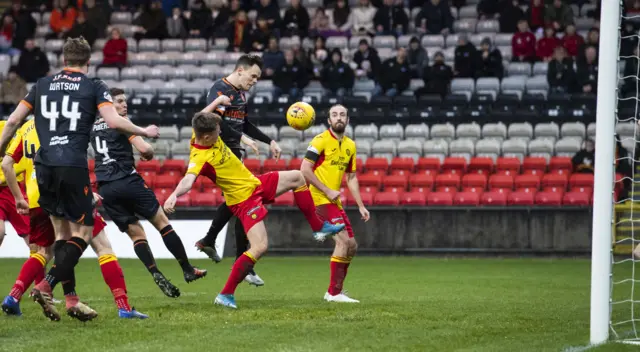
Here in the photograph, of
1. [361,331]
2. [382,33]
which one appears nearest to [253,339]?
[361,331]

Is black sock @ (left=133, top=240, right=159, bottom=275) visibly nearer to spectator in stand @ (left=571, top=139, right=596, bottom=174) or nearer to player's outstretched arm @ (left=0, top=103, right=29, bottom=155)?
player's outstretched arm @ (left=0, top=103, right=29, bottom=155)

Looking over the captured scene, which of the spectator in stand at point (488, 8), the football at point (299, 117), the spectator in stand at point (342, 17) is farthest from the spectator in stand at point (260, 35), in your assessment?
the football at point (299, 117)

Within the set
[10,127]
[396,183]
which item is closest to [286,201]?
[396,183]

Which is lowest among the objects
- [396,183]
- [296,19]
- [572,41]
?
[396,183]

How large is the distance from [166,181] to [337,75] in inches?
204

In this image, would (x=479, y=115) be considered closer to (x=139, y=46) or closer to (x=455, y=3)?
(x=455, y=3)

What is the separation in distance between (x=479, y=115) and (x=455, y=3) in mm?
5411

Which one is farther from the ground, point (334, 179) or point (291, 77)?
point (291, 77)

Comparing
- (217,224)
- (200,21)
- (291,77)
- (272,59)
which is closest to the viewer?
(217,224)

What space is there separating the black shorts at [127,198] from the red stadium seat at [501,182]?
11.3 meters

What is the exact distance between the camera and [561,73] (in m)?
23.0

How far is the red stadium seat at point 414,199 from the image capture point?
19.6 metres

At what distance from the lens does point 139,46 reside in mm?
27188

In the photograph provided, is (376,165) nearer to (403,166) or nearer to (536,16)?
(403,166)
